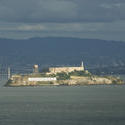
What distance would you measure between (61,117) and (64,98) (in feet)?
150

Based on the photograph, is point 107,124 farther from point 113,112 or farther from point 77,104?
point 77,104

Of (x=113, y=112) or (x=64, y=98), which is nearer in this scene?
(x=113, y=112)

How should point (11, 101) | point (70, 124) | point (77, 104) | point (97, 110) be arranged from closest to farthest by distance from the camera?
point (70, 124)
point (97, 110)
point (77, 104)
point (11, 101)

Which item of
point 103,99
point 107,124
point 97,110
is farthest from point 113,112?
point 103,99

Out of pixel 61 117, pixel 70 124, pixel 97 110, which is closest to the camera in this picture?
pixel 70 124

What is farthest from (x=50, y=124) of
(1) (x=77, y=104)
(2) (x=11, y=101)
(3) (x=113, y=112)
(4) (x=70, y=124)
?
(2) (x=11, y=101)

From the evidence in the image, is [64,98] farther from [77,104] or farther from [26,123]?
[26,123]

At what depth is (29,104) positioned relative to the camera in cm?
14650

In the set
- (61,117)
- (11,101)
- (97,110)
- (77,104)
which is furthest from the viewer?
(11,101)

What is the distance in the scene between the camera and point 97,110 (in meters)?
130

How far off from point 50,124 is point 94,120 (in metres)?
7.35

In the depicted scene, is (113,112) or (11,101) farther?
(11,101)

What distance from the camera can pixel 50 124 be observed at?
364 ft

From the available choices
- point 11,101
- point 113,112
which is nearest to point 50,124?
point 113,112
